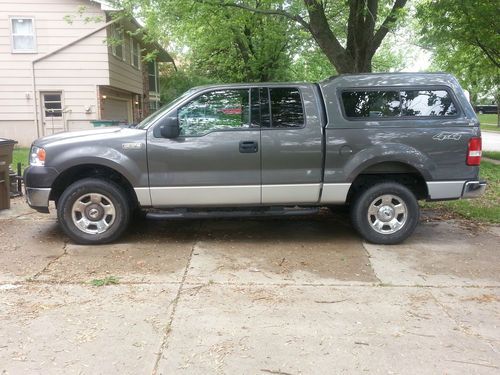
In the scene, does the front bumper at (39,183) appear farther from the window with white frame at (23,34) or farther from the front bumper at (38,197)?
the window with white frame at (23,34)

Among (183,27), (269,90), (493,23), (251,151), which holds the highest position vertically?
(183,27)

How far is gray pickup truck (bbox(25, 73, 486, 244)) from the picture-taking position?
5.55 m

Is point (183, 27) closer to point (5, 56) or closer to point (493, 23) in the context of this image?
point (5, 56)

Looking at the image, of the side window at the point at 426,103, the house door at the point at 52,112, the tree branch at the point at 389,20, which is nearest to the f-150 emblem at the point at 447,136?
the side window at the point at 426,103

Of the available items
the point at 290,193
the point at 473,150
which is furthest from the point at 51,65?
the point at 473,150

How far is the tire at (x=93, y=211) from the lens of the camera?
221 inches

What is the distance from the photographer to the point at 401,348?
11.3ft

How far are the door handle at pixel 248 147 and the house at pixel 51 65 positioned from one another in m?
12.3

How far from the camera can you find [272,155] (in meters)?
5.61

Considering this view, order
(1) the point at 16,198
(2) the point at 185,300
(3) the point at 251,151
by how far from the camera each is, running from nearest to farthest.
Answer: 1. (2) the point at 185,300
2. (3) the point at 251,151
3. (1) the point at 16,198

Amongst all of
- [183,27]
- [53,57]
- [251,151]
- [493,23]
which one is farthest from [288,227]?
[53,57]

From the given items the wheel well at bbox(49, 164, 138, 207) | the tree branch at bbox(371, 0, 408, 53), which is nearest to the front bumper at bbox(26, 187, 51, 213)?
the wheel well at bbox(49, 164, 138, 207)

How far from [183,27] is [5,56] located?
6.68 meters

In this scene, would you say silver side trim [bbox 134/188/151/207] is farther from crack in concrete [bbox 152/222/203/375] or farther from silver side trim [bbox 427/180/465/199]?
silver side trim [bbox 427/180/465/199]
